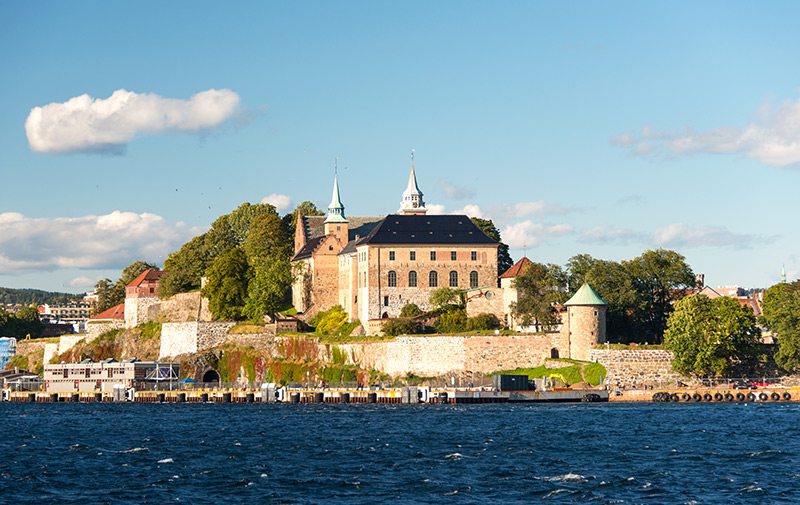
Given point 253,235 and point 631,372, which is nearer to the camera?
point 631,372

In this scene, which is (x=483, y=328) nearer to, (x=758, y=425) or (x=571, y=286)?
(x=571, y=286)

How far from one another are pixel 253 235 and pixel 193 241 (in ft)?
35.1

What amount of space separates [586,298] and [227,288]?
45297 millimetres

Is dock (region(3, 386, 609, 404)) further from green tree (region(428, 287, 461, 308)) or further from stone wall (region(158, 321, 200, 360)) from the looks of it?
green tree (region(428, 287, 461, 308))

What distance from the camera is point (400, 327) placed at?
103062 mm

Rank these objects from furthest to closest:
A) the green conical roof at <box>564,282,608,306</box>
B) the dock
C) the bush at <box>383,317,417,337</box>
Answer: the bush at <box>383,317,417,337</box>, the green conical roof at <box>564,282,608,306</box>, the dock

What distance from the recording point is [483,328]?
102 metres

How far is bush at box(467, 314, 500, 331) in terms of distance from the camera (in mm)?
101875

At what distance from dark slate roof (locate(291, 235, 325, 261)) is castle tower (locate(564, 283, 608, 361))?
1590 inches

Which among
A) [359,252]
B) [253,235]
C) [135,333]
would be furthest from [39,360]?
[359,252]

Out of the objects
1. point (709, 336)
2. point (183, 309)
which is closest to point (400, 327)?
point (709, 336)

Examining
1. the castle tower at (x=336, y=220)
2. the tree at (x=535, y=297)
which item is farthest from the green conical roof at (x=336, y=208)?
the tree at (x=535, y=297)

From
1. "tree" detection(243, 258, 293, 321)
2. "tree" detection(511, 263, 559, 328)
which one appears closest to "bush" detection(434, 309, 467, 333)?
"tree" detection(511, 263, 559, 328)

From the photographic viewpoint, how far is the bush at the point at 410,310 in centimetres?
10838
